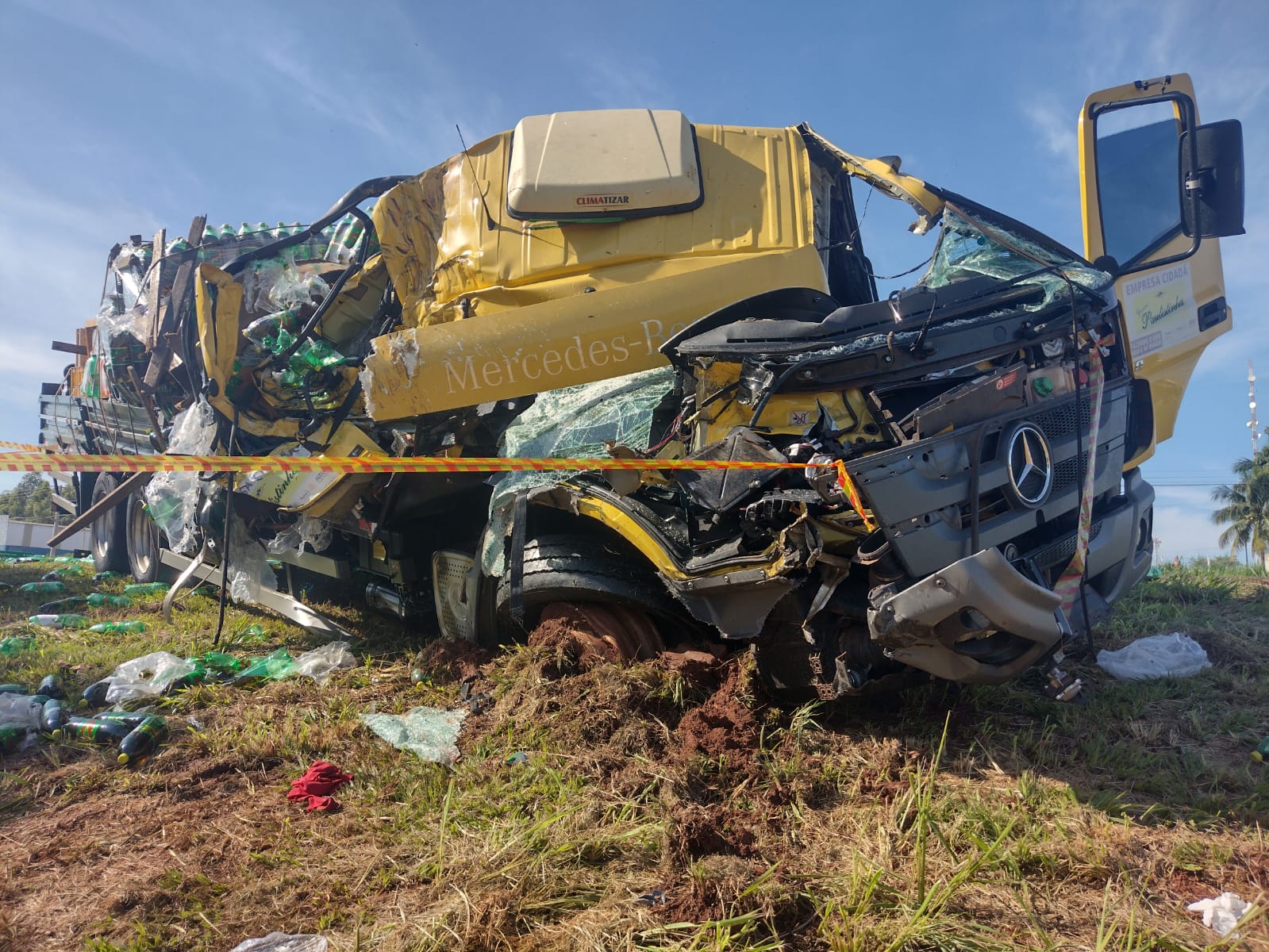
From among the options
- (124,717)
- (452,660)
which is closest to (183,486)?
(124,717)

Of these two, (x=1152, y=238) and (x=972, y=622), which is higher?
(x=1152, y=238)

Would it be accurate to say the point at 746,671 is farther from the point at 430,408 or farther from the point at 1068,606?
the point at 430,408

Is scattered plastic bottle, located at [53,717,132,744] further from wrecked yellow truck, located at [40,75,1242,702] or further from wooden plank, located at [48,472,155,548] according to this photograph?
wooden plank, located at [48,472,155,548]

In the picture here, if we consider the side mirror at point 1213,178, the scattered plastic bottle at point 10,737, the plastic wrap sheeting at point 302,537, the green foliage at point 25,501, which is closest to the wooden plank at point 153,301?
the plastic wrap sheeting at point 302,537

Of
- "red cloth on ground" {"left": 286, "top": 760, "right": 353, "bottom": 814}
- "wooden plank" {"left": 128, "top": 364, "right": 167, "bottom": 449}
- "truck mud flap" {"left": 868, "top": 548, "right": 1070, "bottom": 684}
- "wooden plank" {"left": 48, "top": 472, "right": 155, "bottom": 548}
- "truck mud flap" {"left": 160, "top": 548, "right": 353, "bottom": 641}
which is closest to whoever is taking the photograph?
"truck mud flap" {"left": 868, "top": 548, "right": 1070, "bottom": 684}

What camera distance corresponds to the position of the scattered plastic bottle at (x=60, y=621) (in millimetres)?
6242

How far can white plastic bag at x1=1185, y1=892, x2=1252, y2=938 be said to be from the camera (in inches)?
82.7

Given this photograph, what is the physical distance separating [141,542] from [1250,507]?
41956 mm

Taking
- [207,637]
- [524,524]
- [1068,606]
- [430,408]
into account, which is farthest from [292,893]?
[207,637]

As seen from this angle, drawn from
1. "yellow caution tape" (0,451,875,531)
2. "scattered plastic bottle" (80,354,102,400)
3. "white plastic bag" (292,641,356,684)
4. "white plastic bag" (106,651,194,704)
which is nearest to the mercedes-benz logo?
"yellow caution tape" (0,451,875,531)

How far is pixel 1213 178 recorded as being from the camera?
11.7 ft

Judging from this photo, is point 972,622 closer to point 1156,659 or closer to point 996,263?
point 996,263

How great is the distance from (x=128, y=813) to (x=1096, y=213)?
16.0ft

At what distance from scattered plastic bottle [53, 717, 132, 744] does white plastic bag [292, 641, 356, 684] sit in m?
1.00
